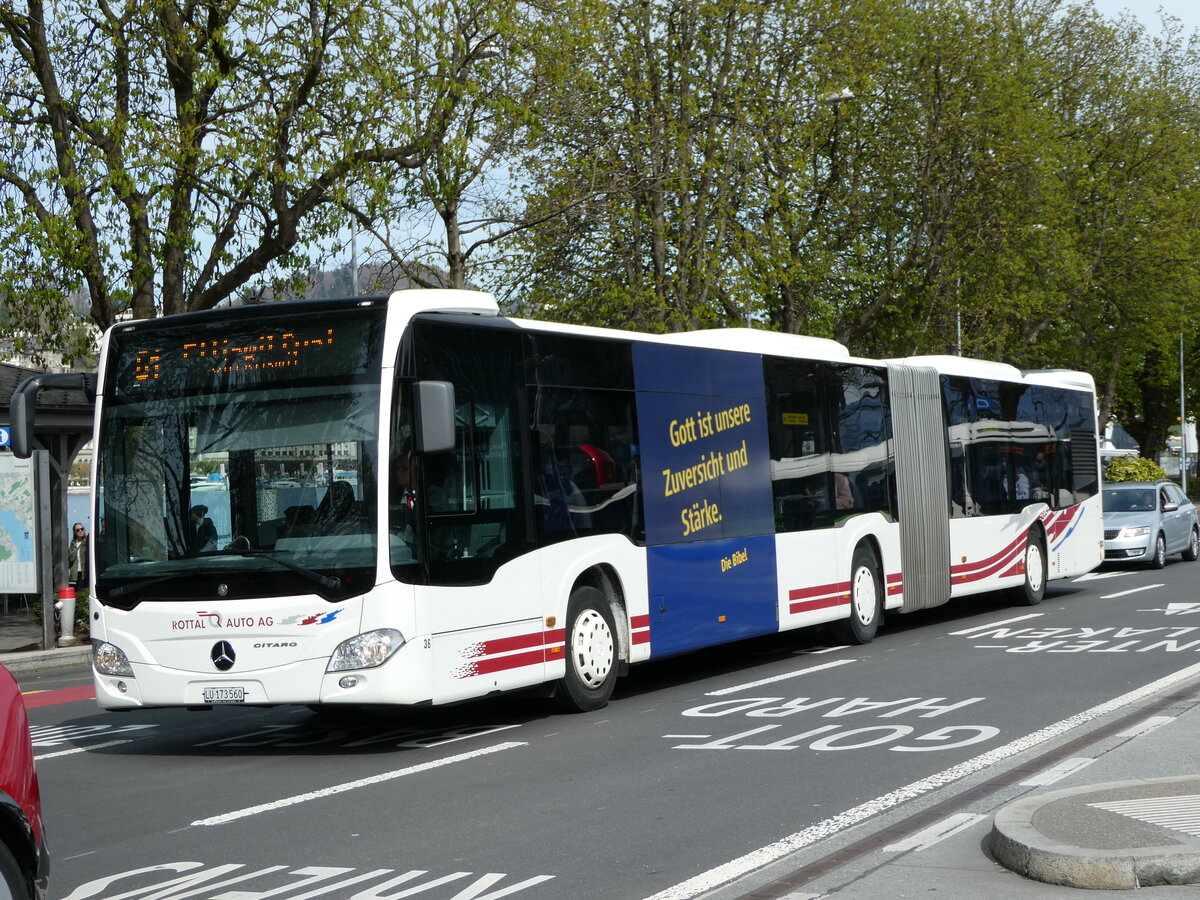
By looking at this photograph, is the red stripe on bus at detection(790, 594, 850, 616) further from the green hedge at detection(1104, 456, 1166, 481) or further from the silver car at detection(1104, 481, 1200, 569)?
the green hedge at detection(1104, 456, 1166, 481)

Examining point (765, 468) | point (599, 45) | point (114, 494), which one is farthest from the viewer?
point (599, 45)

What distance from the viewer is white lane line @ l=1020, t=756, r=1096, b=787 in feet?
26.9

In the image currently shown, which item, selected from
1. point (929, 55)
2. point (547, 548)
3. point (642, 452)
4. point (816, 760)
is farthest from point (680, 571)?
point (929, 55)

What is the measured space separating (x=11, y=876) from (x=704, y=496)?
9.79 m

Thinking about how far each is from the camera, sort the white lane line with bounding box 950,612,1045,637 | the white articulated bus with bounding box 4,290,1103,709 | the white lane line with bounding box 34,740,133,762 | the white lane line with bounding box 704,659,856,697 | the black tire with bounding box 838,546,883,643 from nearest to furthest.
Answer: the white articulated bus with bounding box 4,290,1103,709
the white lane line with bounding box 34,740,133,762
the white lane line with bounding box 704,659,856,697
the black tire with bounding box 838,546,883,643
the white lane line with bounding box 950,612,1045,637

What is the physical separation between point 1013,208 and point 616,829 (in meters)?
36.0

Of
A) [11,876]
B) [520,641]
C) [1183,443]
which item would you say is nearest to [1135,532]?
[520,641]

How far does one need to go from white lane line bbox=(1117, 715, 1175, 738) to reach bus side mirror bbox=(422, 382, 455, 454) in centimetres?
460

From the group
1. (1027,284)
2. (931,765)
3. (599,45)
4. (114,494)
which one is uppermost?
(599,45)

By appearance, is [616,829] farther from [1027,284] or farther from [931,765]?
[1027,284]

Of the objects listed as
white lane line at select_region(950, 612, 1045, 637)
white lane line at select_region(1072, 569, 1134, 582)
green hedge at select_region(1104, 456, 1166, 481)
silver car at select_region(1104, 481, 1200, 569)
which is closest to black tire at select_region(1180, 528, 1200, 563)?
silver car at select_region(1104, 481, 1200, 569)

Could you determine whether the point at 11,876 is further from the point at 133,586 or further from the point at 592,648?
the point at 592,648

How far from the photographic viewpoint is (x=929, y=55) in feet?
129

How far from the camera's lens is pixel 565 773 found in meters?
9.08
